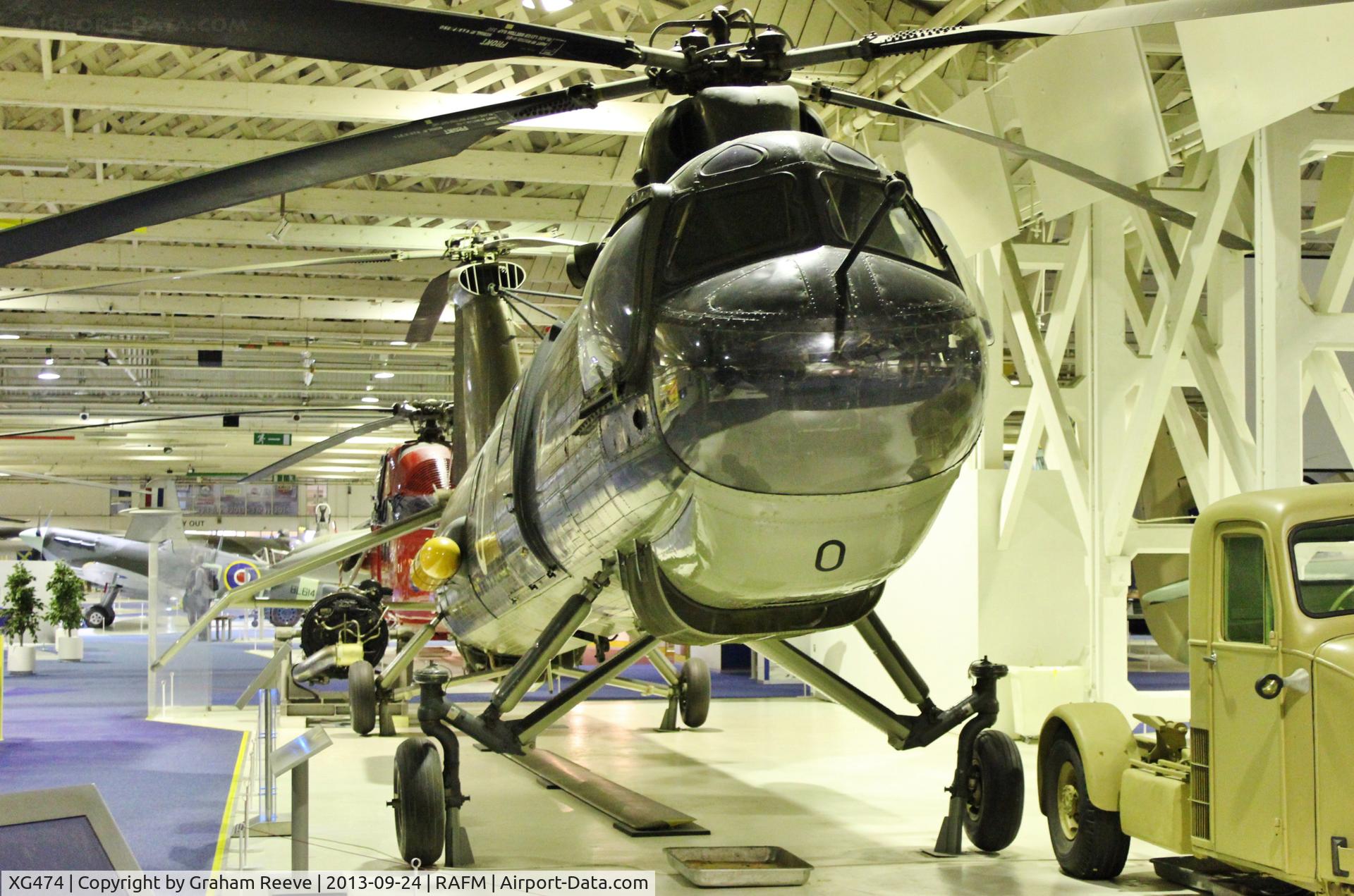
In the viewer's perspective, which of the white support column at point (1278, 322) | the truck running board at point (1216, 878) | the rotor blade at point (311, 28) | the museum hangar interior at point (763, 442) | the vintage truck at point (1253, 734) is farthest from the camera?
the white support column at point (1278, 322)

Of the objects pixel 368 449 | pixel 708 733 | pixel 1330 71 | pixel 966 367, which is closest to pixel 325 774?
pixel 708 733

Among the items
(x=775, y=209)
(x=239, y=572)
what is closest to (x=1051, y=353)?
(x=775, y=209)

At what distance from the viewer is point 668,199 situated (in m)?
4.46

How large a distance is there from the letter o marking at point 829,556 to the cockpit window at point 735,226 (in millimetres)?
1049

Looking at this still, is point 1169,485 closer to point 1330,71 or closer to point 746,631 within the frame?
point 1330,71

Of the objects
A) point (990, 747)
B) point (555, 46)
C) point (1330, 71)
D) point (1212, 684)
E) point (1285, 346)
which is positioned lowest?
point (990, 747)

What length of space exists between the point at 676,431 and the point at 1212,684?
225 cm

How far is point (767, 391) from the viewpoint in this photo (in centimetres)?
400

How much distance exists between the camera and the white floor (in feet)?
18.3

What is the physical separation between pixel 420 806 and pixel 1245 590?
11.8ft

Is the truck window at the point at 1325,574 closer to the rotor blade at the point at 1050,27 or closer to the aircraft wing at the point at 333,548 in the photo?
the rotor blade at the point at 1050,27

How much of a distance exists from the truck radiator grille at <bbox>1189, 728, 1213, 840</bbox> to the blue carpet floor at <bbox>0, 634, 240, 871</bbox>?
166 inches

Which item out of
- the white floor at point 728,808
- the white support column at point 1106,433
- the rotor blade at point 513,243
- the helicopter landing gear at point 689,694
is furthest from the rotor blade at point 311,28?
the helicopter landing gear at point 689,694

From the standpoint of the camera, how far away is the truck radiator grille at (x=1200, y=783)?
455cm
